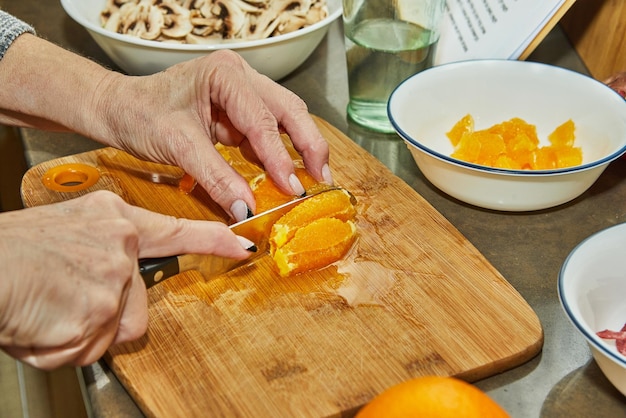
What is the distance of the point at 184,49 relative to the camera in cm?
167

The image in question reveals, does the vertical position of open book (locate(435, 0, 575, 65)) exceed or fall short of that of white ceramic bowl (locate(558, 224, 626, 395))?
it exceeds it

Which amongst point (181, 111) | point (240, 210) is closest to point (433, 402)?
point (240, 210)

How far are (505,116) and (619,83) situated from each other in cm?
25

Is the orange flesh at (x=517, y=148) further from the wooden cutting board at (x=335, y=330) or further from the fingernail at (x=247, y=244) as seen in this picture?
the fingernail at (x=247, y=244)

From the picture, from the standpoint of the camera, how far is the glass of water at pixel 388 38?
166 cm

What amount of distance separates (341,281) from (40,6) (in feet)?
5.54

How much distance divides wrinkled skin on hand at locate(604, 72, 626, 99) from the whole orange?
3.07 ft

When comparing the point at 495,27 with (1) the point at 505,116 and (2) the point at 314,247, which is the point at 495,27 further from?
(2) the point at 314,247

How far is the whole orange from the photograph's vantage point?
87cm

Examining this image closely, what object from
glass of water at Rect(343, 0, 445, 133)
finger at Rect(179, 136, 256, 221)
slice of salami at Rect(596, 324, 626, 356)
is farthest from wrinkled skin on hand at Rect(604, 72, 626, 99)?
finger at Rect(179, 136, 256, 221)

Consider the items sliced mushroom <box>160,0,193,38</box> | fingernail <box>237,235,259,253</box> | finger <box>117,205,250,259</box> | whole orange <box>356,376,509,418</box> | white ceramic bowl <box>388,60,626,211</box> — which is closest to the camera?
whole orange <box>356,376,509,418</box>

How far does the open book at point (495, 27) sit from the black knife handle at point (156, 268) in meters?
1.00

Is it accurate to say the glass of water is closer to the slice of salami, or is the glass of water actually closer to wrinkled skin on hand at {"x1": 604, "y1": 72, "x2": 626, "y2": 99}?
wrinkled skin on hand at {"x1": 604, "y1": 72, "x2": 626, "y2": 99}

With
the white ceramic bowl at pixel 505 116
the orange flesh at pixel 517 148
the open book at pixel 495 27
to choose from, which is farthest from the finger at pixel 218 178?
the open book at pixel 495 27
